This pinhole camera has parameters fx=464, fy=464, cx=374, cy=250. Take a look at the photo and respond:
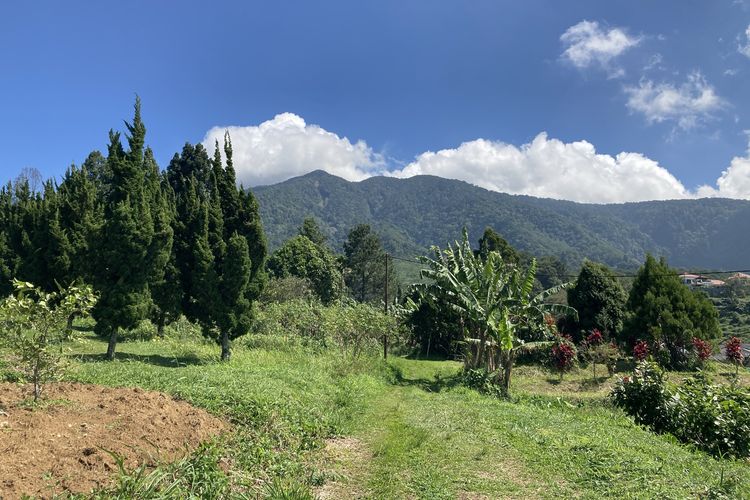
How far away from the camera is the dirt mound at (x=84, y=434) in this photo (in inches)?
192

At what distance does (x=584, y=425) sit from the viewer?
970 cm

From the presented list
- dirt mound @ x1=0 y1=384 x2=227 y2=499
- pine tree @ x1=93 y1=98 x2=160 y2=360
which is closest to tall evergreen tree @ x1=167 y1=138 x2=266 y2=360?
pine tree @ x1=93 y1=98 x2=160 y2=360

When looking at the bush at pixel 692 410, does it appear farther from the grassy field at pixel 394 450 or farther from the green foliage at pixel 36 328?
the green foliage at pixel 36 328

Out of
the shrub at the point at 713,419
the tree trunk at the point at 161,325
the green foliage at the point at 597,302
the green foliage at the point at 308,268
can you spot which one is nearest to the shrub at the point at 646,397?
the shrub at the point at 713,419

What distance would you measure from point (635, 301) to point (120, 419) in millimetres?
24279

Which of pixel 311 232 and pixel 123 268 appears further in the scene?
pixel 311 232

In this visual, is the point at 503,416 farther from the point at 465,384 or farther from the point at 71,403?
the point at 71,403

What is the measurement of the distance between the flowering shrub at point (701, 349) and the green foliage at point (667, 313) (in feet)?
1.74

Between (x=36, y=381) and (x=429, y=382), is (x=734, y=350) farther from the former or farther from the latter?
(x=36, y=381)

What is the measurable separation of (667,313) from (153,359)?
22315 millimetres

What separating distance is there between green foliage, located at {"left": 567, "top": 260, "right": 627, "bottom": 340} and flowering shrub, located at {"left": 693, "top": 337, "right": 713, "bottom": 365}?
15.4ft

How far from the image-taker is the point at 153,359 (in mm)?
15508

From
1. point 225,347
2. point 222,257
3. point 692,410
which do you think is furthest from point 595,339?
point 222,257

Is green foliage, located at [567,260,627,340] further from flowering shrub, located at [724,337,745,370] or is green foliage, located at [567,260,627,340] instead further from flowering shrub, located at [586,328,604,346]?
flowering shrub, located at [724,337,745,370]
